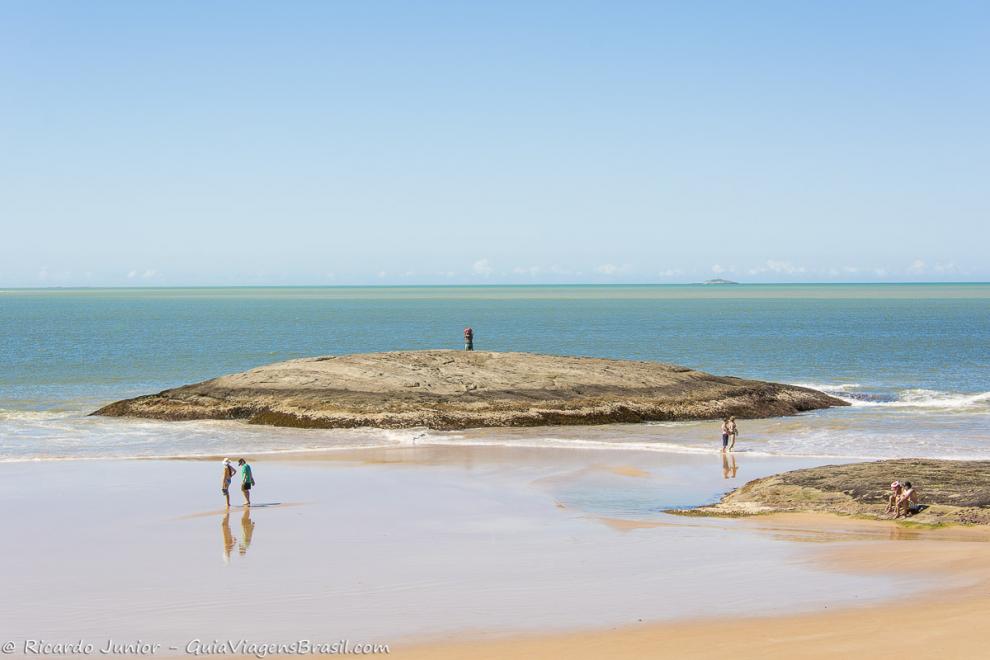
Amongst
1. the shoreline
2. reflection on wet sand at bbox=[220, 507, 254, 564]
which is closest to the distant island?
reflection on wet sand at bbox=[220, 507, 254, 564]

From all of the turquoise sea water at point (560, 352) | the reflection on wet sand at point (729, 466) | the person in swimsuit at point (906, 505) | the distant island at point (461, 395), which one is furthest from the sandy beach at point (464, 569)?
the distant island at point (461, 395)

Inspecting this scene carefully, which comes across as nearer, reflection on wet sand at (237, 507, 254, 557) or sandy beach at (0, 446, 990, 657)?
sandy beach at (0, 446, 990, 657)

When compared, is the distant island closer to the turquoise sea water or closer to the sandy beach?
the turquoise sea water

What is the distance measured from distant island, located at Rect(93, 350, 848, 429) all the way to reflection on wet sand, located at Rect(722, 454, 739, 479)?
8.99 metres

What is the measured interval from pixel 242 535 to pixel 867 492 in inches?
558

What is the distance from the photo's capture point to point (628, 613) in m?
14.9

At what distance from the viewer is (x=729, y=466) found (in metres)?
30.5

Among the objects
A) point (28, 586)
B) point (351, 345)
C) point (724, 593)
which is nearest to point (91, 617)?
point (28, 586)

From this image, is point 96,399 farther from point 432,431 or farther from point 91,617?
point 91,617

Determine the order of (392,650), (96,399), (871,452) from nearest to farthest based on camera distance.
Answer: (392,650), (871,452), (96,399)

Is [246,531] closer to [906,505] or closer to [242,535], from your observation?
[242,535]

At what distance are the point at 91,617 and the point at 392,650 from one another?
4943mm

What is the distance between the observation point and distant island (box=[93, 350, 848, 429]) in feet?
132

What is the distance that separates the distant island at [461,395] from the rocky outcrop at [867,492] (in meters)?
16.4
